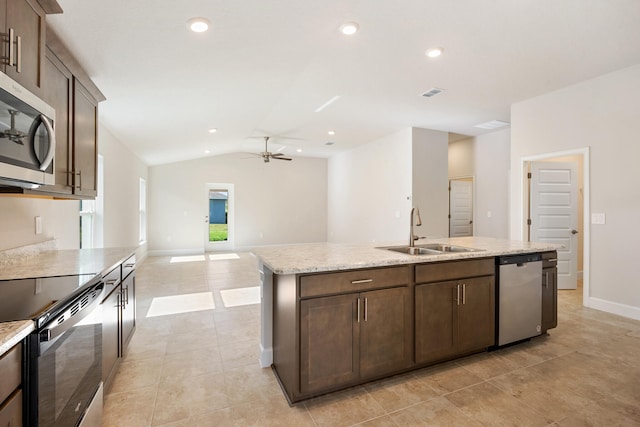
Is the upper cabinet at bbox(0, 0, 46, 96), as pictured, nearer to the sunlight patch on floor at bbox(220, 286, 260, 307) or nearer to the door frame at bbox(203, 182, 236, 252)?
the sunlight patch on floor at bbox(220, 286, 260, 307)

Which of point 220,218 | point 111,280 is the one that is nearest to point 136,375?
point 111,280

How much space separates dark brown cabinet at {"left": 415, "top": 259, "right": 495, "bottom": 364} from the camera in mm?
2297

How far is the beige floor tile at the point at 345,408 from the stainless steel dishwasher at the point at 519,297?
54.9 inches

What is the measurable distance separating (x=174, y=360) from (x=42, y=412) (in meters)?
1.65

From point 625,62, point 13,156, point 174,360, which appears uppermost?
point 625,62

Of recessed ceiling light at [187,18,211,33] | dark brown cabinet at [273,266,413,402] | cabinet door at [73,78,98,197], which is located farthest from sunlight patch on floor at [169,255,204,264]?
recessed ceiling light at [187,18,211,33]

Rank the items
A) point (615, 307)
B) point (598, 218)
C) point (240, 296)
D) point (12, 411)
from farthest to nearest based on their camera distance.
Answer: point (240, 296)
point (598, 218)
point (615, 307)
point (12, 411)

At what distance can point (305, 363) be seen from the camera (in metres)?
1.92

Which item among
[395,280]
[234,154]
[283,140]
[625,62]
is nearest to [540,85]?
[625,62]

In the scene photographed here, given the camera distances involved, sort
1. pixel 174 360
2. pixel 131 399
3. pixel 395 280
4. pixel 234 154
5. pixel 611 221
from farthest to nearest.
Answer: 1. pixel 234 154
2. pixel 611 221
3. pixel 174 360
4. pixel 395 280
5. pixel 131 399

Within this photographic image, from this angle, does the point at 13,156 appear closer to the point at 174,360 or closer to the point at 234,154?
the point at 174,360

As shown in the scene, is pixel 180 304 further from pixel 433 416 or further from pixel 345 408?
pixel 433 416

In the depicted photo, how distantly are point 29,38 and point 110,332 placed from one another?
1.73m

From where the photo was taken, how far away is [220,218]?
361 inches
